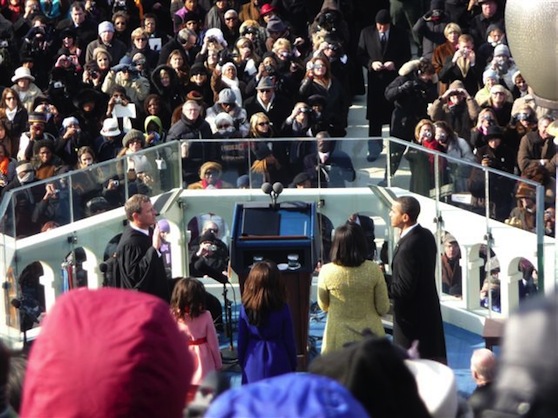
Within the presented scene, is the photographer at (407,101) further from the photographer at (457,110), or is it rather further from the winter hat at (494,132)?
the winter hat at (494,132)

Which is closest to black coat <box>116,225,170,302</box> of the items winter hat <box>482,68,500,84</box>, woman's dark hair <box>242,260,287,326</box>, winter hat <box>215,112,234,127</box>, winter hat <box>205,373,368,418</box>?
woman's dark hair <box>242,260,287,326</box>

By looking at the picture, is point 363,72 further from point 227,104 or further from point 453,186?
point 453,186

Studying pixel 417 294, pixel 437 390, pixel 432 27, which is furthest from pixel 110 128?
pixel 437 390

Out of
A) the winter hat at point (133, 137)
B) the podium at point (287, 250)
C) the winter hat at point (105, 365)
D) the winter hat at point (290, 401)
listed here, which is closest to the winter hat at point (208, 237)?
the podium at point (287, 250)

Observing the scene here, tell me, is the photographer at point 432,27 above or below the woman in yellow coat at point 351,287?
above

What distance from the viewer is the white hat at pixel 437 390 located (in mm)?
3953

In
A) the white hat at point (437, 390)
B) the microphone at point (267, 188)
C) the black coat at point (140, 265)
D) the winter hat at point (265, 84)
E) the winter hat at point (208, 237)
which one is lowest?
the winter hat at point (208, 237)

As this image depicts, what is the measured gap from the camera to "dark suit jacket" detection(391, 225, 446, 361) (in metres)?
9.26

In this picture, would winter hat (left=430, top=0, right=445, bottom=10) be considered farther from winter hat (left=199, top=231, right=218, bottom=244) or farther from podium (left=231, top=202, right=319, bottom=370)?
podium (left=231, top=202, right=319, bottom=370)

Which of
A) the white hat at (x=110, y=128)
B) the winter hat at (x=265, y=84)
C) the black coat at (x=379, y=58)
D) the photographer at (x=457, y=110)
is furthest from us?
the black coat at (x=379, y=58)

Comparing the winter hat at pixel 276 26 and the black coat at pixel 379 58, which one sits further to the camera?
the winter hat at pixel 276 26

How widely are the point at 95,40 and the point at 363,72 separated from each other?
3458 millimetres

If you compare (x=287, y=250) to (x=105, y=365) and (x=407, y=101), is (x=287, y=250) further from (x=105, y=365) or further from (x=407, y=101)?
(x=105, y=365)

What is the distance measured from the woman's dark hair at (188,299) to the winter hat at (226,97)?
699cm
